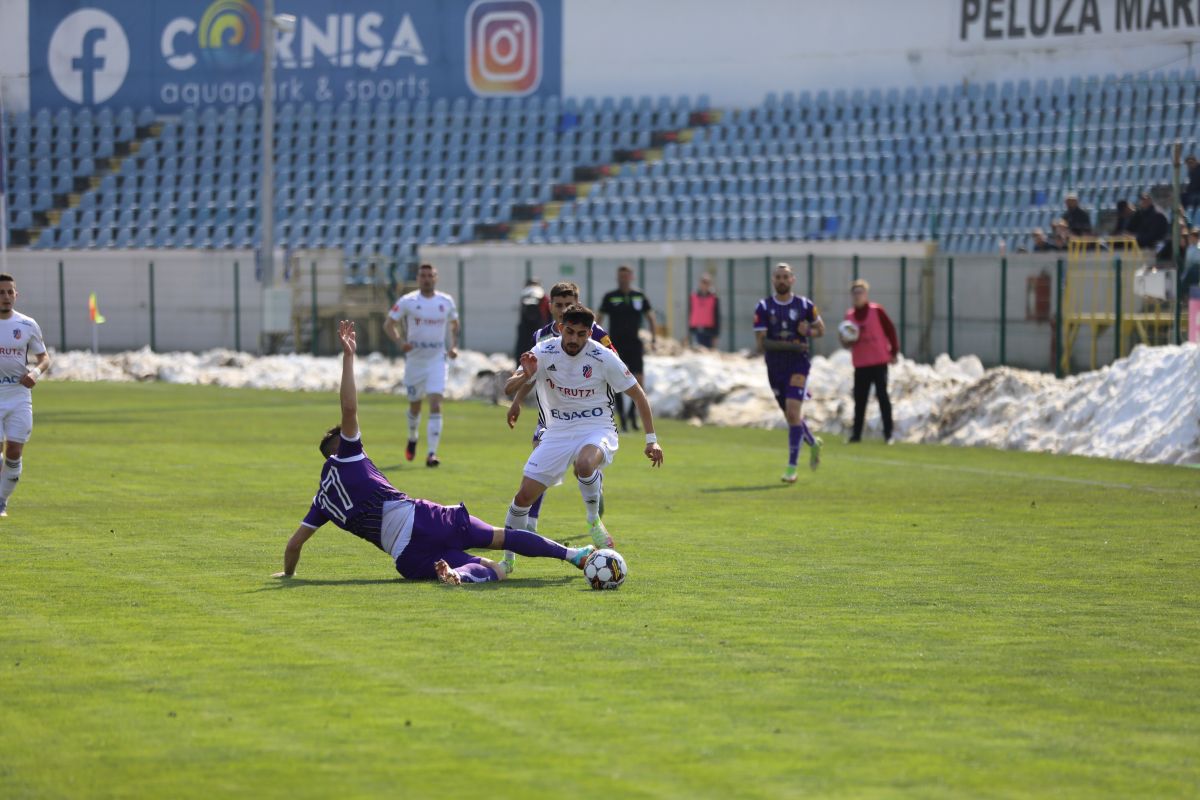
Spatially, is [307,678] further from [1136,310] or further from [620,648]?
[1136,310]

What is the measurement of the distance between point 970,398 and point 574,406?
13.0 m

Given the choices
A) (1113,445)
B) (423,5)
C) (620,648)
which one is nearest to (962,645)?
(620,648)

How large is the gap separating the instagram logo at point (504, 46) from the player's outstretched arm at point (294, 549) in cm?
3512

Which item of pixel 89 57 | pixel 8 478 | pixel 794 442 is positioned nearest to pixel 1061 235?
pixel 794 442

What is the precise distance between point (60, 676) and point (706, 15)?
3687 cm

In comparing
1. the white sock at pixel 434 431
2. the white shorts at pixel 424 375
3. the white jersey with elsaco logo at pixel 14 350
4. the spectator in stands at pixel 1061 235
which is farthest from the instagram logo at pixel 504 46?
the white jersey with elsaco logo at pixel 14 350

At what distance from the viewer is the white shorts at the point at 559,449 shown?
1133 cm

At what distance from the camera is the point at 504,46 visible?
4522 cm

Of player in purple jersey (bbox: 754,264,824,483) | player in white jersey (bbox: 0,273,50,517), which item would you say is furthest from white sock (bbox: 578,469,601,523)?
player in purple jersey (bbox: 754,264,824,483)

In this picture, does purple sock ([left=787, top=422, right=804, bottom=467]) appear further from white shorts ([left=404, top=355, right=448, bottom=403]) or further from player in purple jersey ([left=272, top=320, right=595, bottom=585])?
player in purple jersey ([left=272, top=320, right=595, bottom=585])

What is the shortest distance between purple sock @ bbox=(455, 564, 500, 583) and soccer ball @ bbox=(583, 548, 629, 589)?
2.14 ft

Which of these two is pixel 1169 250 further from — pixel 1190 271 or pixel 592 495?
pixel 592 495

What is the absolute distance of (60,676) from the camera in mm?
8086

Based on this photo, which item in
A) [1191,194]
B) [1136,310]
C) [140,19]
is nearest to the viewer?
[1136,310]
